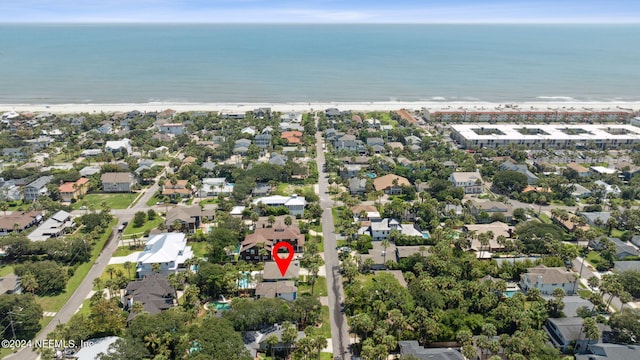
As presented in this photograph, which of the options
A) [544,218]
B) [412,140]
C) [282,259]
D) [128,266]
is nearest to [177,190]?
[128,266]

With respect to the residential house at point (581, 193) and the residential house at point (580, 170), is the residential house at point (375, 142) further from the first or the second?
the residential house at point (581, 193)

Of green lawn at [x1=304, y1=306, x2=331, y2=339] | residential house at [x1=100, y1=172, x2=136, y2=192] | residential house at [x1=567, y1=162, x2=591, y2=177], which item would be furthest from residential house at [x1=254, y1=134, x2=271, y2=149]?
residential house at [x1=567, y1=162, x2=591, y2=177]

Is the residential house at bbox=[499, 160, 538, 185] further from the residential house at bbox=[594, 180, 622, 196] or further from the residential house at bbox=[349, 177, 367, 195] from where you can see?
the residential house at bbox=[349, 177, 367, 195]

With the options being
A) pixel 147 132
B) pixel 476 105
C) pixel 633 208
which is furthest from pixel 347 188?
pixel 476 105

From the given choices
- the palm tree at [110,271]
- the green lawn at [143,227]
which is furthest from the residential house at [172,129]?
the palm tree at [110,271]

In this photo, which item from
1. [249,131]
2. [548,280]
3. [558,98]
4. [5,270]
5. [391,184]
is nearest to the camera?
[548,280]

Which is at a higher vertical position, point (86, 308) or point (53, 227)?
point (53, 227)

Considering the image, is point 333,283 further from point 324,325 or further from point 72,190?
point 72,190
